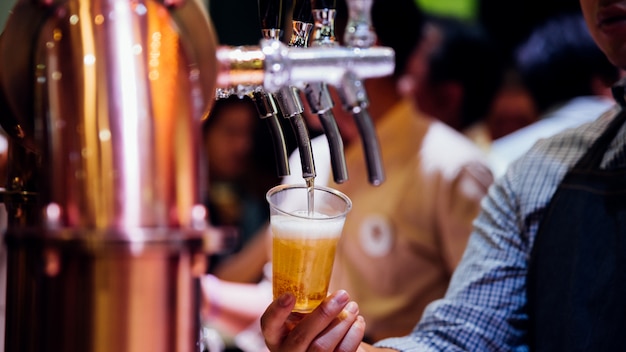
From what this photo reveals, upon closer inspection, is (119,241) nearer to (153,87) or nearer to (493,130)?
(153,87)

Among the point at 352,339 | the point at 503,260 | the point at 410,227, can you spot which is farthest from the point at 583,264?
the point at 410,227

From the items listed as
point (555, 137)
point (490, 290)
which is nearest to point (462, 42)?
point (555, 137)

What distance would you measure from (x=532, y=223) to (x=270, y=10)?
35.7 inches

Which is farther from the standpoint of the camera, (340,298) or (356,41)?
(340,298)

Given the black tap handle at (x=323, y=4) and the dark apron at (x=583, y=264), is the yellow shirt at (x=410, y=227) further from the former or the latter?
the black tap handle at (x=323, y=4)

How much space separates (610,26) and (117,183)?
1.12 m

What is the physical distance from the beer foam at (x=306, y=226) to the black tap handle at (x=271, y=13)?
11.2 inches

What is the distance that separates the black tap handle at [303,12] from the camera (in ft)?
3.18

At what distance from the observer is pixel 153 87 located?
0.73 metres

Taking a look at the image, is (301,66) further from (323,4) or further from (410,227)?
(410,227)

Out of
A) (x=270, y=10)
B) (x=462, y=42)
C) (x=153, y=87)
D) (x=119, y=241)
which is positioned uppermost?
(x=462, y=42)

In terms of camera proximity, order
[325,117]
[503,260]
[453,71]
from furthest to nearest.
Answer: [453,71] → [503,260] → [325,117]

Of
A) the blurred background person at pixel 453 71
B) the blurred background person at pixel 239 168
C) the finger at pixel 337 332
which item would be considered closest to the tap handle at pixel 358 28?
the finger at pixel 337 332

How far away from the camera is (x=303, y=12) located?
0.97 metres
